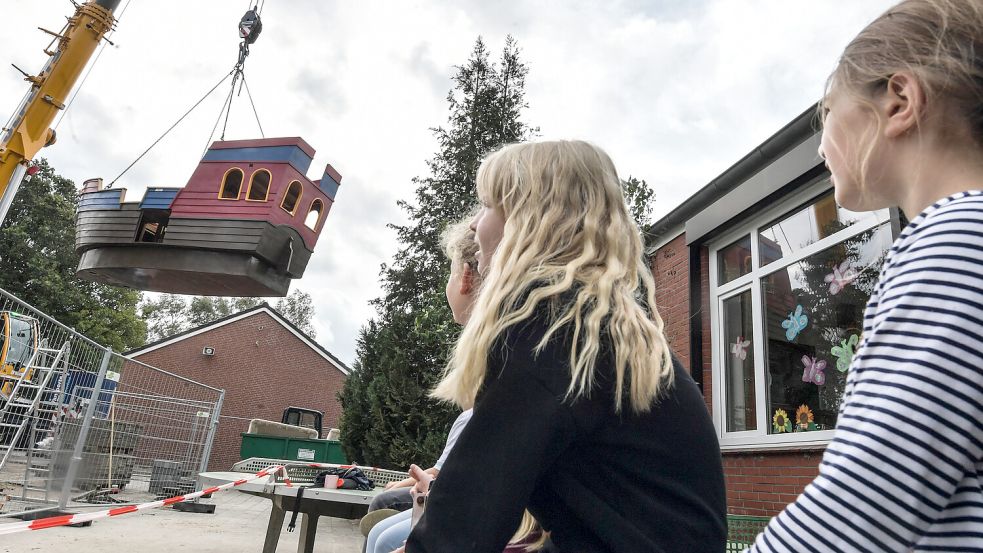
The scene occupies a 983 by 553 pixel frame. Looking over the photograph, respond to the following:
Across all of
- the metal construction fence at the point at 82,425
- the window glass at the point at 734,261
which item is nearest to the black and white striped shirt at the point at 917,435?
the window glass at the point at 734,261

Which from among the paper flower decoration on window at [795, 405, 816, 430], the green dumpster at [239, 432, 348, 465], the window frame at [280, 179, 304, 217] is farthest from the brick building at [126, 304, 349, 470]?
the paper flower decoration on window at [795, 405, 816, 430]

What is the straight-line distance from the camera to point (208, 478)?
5188 mm

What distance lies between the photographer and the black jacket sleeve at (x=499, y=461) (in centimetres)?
84

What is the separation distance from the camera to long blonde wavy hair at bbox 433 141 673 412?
3.13 feet

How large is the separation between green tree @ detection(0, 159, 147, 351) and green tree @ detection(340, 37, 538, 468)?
19270 mm

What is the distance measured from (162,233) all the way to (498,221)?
5.78m

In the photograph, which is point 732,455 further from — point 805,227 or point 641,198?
point 641,198

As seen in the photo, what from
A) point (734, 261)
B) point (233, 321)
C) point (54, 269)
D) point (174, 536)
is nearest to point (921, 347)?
point (734, 261)

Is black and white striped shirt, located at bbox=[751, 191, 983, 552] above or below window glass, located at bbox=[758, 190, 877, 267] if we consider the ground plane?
below

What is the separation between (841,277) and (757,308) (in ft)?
2.83

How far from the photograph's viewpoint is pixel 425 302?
1100 cm

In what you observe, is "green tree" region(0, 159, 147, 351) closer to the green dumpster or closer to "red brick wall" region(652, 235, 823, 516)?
the green dumpster

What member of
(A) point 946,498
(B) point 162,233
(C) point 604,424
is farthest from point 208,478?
(A) point 946,498

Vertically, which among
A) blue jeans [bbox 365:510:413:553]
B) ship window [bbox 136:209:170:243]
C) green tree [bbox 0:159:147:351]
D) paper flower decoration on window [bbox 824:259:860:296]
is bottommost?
blue jeans [bbox 365:510:413:553]
